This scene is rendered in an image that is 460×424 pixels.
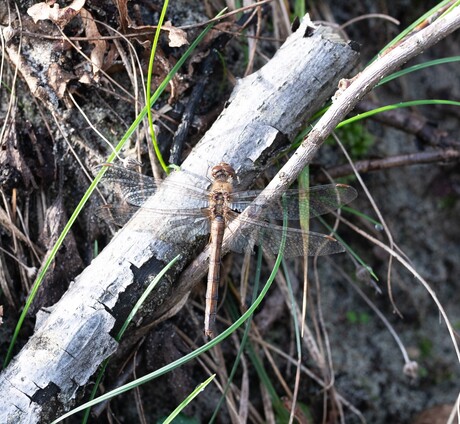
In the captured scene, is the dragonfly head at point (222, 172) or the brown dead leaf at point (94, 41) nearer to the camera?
the dragonfly head at point (222, 172)

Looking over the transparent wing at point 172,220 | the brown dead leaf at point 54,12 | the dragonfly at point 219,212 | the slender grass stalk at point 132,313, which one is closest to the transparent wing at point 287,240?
the dragonfly at point 219,212

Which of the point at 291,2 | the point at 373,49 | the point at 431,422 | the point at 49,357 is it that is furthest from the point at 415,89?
the point at 49,357

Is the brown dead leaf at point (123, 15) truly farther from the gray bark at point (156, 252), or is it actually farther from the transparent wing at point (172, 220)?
the transparent wing at point (172, 220)

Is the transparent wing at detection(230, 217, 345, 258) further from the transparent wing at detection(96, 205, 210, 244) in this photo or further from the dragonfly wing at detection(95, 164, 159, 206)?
the dragonfly wing at detection(95, 164, 159, 206)

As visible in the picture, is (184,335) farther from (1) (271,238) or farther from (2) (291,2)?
(2) (291,2)

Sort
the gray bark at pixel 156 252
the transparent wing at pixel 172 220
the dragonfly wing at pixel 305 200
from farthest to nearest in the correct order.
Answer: the dragonfly wing at pixel 305 200 → the transparent wing at pixel 172 220 → the gray bark at pixel 156 252

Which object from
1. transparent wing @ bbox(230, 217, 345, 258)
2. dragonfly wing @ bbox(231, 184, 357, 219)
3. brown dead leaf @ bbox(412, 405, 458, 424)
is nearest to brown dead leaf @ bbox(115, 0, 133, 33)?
dragonfly wing @ bbox(231, 184, 357, 219)

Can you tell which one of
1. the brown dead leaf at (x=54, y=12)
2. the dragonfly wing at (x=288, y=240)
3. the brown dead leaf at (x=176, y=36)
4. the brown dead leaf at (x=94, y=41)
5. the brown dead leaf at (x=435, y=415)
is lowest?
the brown dead leaf at (x=435, y=415)
